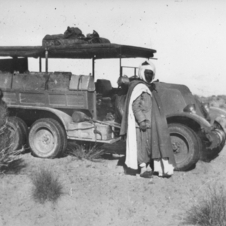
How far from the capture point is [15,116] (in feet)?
29.3

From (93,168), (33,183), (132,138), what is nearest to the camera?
(33,183)

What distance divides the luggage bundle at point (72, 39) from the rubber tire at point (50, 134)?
1618 mm

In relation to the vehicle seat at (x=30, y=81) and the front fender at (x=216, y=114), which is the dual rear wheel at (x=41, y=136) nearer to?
the vehicle seat at (x=30, y=81)

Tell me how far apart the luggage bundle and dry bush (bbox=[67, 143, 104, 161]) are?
2.21 m

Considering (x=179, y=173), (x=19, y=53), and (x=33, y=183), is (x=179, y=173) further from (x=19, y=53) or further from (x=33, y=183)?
(x=19, y=53)

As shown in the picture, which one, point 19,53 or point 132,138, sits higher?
point 19,53

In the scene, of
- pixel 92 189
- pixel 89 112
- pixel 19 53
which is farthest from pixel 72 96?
pixel 92 189

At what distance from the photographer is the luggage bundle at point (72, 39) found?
27.0ft

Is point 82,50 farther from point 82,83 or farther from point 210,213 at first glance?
point 210,213

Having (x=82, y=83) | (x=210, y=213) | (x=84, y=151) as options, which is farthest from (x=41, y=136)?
(x=210, y=213)

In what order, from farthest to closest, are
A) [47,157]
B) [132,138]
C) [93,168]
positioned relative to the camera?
[47,157] → [93,168] → [132,138]

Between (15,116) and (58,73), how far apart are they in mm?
1505

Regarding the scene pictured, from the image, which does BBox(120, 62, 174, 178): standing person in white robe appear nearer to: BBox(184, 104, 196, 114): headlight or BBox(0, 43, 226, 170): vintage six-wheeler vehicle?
BBox(0, 43, 226, 170): vintage six-wheeler vehicle

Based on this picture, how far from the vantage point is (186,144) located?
771 centimetres
